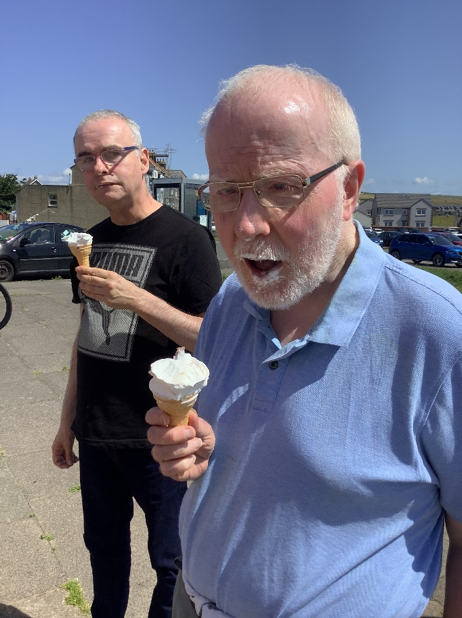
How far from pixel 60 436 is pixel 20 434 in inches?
103

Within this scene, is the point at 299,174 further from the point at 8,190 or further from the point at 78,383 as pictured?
the point at 8,190

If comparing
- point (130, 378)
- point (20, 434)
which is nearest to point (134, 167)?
point (130, 378)

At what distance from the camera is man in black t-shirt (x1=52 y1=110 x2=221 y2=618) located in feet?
7.49

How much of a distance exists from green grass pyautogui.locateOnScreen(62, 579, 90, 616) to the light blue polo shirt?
189 centimetres

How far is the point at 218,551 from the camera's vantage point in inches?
56.3

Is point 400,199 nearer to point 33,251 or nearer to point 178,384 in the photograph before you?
point 33,251

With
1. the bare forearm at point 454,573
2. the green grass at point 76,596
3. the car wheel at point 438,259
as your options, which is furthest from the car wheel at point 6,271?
the car wheel at point 438,259

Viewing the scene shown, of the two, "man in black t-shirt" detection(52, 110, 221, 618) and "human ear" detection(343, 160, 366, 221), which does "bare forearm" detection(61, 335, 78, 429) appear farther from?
"human ear" detection(343, 160, 366, 221)

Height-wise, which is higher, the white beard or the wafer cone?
the white beard

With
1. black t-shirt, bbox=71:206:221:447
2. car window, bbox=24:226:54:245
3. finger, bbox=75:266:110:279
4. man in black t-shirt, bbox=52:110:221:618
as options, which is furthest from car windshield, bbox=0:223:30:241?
finger, bbox=75:266:110:279

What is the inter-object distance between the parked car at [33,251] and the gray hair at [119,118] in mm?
13971

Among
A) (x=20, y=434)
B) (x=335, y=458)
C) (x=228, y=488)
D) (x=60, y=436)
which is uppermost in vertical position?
(x=335, y=458)

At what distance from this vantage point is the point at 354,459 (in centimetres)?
124

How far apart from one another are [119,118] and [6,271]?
1497 cm
